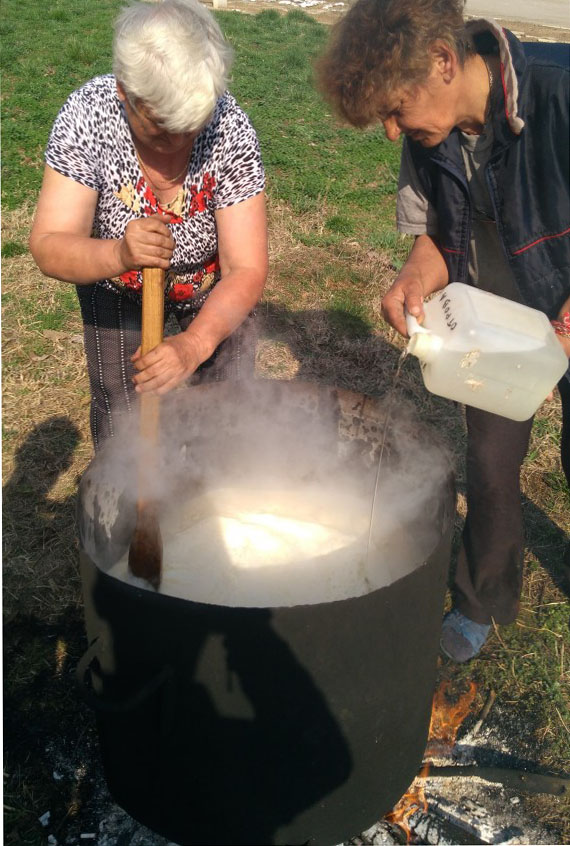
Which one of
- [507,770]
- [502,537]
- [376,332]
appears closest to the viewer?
[507,770]

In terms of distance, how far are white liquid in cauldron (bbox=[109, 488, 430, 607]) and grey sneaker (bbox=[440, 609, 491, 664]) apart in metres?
0.59

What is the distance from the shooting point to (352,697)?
164 cm

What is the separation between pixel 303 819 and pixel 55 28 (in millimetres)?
10826

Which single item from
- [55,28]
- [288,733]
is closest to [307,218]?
[288,733]

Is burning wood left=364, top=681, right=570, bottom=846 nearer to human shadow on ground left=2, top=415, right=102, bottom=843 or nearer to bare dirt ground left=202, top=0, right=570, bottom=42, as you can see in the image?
human shadow on ground left=2, top=415, right=102, bottom=843

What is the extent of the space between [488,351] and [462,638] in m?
1.32

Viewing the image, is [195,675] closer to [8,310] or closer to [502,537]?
[502,537]

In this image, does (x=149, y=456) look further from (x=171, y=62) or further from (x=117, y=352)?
(x=171, y=62)

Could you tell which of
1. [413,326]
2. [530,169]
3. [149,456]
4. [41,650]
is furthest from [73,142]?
[41,650]

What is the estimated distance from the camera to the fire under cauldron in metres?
1.52

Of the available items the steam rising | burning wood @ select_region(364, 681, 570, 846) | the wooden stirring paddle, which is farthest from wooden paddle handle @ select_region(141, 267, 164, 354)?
burning wood @ select_region(364, 681, 570, 846)

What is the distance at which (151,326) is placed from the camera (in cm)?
190

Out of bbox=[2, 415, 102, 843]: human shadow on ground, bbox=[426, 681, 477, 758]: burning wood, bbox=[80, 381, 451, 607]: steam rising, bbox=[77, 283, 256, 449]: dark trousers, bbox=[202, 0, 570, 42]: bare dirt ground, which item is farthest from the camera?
bbox=[202, 0, 570, 42]: bare dirt ground

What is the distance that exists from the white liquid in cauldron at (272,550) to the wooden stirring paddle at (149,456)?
6 centimetres
